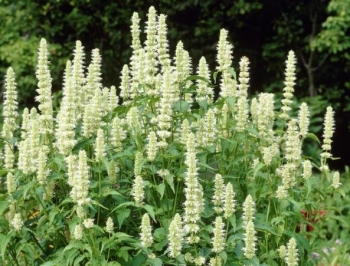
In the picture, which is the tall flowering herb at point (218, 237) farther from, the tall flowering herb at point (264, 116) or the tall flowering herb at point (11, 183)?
the tall flowering herb at point (11, 183)

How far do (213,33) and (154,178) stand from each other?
802 cm

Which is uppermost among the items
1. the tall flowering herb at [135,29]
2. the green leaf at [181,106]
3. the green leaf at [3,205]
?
the tall flowering herb at [135,29]

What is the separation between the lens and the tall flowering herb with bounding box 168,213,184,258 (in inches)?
139

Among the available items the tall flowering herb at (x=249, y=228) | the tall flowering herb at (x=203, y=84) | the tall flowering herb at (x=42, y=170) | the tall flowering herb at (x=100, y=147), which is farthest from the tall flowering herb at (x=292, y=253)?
the tall flowering herb at (x=42, y=170)

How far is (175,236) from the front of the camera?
3555 millimetres

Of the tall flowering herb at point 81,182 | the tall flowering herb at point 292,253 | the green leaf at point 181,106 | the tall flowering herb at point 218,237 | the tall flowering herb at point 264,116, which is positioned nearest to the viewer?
the tall flowering herb at point 81,182

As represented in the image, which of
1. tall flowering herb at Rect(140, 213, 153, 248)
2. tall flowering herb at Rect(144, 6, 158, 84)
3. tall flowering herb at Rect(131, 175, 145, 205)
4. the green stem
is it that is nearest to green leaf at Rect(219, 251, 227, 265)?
tall flowering herb at Rect(140, 213, 153, 248)

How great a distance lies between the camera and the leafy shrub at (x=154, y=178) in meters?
3.70

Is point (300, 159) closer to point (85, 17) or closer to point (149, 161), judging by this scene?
point (149, 161)

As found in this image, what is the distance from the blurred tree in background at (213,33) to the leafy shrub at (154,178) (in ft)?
23.1

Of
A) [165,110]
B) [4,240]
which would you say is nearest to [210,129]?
[165,110]

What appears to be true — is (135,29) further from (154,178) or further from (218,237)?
(218,237)

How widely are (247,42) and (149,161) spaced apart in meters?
7.95

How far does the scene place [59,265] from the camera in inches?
149
